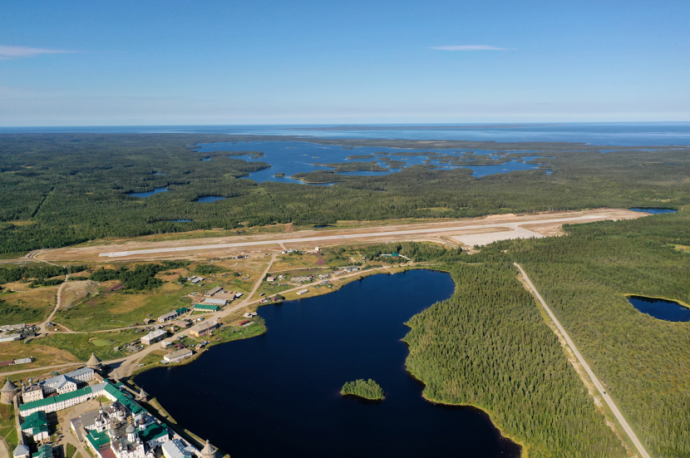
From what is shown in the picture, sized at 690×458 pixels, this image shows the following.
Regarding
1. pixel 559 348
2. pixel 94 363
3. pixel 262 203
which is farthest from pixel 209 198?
pixel 559 348

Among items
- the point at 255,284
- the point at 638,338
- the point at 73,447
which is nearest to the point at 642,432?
the point at 638,338

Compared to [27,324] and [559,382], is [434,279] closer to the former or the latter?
[559,382]

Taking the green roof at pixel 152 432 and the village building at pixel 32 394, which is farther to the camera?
the village building at pixel 32 394

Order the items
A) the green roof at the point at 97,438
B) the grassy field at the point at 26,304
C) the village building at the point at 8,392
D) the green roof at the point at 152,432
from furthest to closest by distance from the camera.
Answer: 1. the grassy field at the point at 26,304
2. the village building at the point at 8,392
3. the green roof at the point at 152,432
4. the green roof at the point at 97,438

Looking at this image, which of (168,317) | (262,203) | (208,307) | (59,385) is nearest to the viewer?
(59,385)

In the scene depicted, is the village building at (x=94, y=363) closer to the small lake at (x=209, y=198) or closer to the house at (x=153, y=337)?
Answer: the house at (x=153, y=337)

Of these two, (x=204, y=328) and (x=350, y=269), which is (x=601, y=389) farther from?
(x=204, y=328)

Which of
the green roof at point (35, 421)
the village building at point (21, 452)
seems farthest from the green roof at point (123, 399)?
the village building at point (21, 452)
